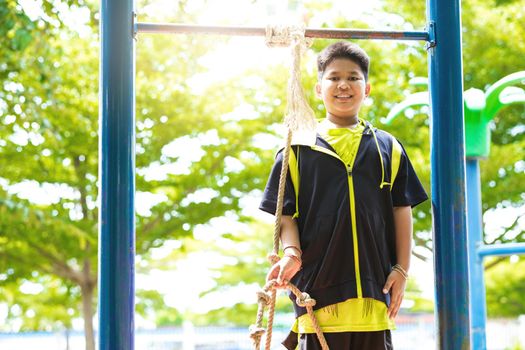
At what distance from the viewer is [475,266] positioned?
393 centimetres

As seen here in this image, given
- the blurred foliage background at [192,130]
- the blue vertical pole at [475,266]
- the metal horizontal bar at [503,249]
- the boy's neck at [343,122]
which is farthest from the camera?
the blurred foliage background at [192,130]

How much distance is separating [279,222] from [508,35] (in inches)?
283

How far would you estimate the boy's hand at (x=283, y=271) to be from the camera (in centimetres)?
185

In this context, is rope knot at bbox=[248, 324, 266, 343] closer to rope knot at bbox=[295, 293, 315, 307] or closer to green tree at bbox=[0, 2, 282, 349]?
rope knot at bbox=[295, 293, 315, 307]

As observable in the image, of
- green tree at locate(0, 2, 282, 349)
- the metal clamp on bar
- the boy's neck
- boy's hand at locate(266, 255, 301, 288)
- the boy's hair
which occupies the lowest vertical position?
boy's hand at locate(266, 255, 301, 288)

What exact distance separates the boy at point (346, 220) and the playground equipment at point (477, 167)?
71.8 inches

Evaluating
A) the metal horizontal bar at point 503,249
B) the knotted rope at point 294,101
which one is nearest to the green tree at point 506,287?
the metal horizontal bar at point 503,249

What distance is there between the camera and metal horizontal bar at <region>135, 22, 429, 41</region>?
76.4 inches

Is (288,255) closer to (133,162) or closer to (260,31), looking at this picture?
(133,162)

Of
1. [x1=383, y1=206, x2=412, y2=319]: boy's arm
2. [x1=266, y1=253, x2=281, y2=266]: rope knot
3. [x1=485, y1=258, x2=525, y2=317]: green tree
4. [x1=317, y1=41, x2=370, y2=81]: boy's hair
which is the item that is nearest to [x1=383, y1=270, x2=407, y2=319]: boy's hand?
[x1=383, y1=206, x2=412, y2=319]: boy's arm

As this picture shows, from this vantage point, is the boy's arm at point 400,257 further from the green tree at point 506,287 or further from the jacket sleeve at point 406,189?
the green tree at point 506,287

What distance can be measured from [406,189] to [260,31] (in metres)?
0.57

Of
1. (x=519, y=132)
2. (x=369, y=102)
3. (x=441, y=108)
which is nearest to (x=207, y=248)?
(x=369, y=102)

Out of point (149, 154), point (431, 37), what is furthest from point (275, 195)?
point (149, 154)
